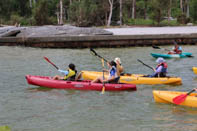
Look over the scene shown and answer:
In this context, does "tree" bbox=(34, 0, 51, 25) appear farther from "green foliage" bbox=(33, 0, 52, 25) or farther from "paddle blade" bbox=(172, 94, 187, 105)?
"paddle blade" bbox=(172, 94, 187, 105)

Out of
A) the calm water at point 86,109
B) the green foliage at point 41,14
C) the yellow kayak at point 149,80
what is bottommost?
the calm water at point 86,109

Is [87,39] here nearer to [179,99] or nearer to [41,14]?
[41,14]

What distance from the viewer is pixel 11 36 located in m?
29.2

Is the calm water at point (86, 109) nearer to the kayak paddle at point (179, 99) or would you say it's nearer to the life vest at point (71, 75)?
the kayak paddle at point (179, 99)

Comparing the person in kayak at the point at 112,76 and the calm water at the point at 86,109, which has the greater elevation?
the person in kayak at the point at 112,76

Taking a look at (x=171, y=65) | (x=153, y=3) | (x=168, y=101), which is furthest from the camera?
(x=153, y=3)

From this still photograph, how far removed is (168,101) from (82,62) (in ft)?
33.1

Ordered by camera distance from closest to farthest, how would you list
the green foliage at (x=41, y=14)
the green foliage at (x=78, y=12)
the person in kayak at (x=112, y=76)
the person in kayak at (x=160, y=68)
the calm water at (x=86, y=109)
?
the calm water at (x=86, y=109), the person in kayak at (x=112, y=76), the person in kayak at (x=160, y=68), the green foliage at (x=41, y=14), the green foliage at (x=78, y=12)

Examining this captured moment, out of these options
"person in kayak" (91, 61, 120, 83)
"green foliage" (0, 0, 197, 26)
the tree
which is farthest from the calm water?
"green foliage" (0, 0, 197, 26)

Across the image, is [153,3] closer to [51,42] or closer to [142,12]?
[142,12]

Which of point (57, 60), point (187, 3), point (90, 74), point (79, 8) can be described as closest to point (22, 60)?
point (57, 60)

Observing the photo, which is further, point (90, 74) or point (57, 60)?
point (57, 60)

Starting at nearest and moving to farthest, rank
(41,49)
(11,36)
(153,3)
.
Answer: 1. (41,49)
2. (11,36)
3. (153,3)

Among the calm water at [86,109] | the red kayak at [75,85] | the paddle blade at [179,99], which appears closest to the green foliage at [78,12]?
the calm water at [86,109]
